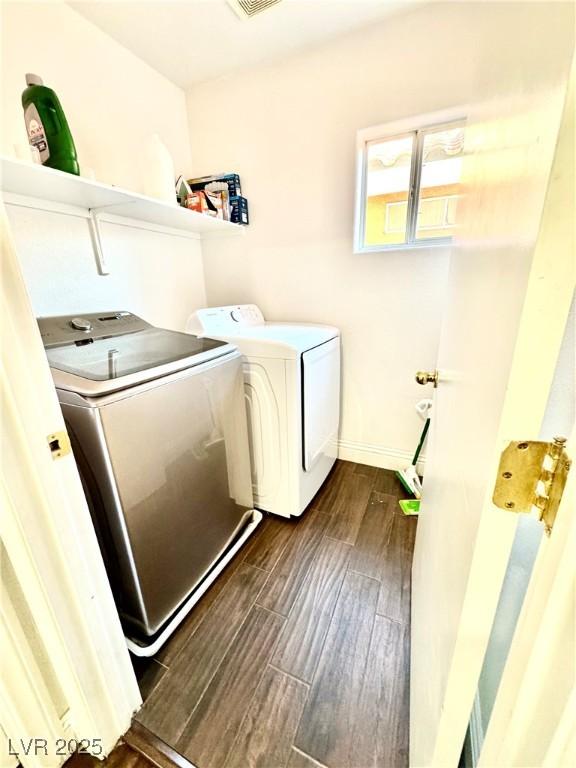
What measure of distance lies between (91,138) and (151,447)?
1.71 meters

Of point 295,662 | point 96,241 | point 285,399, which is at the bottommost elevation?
point 295,662

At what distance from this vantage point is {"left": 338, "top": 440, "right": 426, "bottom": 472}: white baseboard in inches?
87.8

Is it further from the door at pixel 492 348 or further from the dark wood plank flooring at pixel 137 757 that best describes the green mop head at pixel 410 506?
the dark wood plank flooring at pixel 137 757

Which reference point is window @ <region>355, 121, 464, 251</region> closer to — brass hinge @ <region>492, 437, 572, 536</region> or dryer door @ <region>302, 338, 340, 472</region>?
dryer door @ <region>302, 338, 340, 472</region>

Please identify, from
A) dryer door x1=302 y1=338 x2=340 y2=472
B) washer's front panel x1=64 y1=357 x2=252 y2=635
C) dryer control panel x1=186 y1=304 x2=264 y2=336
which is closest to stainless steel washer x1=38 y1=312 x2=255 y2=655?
washer's front panel x1=64 y1=357 x2=252 y2=635

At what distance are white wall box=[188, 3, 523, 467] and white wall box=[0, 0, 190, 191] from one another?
14.1 inches

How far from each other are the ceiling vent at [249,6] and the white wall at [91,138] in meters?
0.69

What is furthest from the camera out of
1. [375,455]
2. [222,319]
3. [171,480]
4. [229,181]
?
[375,455]

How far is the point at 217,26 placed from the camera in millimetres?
1601

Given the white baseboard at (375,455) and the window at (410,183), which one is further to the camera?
the white baseboard at (375,455)

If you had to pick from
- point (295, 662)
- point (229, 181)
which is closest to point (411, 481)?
point (295, 662)

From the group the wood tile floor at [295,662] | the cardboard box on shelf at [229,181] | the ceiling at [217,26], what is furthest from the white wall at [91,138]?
the wood tile floor at [295,662]

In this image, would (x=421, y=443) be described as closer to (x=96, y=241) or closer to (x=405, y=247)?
(x=405, y=247)

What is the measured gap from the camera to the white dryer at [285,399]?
1589mm
